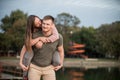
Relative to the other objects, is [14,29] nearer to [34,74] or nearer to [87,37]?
[87,37]

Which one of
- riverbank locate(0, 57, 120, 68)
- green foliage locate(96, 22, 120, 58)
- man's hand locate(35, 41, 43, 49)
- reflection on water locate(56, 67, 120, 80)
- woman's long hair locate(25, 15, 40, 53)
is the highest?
woman's long hair locate(25, 15, 40, 53)

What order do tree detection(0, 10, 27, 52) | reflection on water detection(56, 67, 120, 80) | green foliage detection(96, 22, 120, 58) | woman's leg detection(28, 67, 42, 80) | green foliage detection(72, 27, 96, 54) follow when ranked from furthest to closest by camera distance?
reflection on water detection(56, 67, 120, 80) → green foliage detection(96, 22, 120, 58) → green foliage detection(72, 27, 96, 54) → tree detection(0, 10, 27, 52) → woman's leg detection(28, 67, 42, 80)

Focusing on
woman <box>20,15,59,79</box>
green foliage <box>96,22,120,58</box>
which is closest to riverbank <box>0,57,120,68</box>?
green foliage <box>96,22,120,58</box>

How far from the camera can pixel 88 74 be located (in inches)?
279

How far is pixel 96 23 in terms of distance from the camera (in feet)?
19.2

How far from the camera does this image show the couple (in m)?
1.52

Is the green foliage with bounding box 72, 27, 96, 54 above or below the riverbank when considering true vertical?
above

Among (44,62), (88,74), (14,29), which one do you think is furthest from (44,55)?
(88,74)

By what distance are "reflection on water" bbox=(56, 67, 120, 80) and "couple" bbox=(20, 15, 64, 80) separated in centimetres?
457

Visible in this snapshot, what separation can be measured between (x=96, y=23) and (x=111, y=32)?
29.2 inches

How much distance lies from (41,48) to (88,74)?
5.62 metres

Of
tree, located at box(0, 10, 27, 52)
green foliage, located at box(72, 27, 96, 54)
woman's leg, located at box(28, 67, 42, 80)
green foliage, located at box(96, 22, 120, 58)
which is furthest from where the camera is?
green foliage, located at box(96, 22, 120, 58)

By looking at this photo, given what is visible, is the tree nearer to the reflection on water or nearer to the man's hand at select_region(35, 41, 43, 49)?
the reflection on water

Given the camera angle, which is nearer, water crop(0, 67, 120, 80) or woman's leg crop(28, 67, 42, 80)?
woman's leg crop(28, 67, 42, 80)
